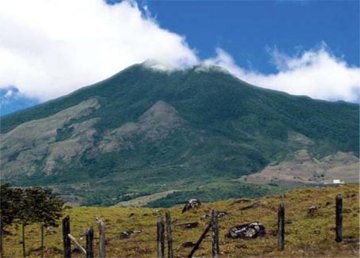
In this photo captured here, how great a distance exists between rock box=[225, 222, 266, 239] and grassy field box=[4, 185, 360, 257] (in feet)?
2.63

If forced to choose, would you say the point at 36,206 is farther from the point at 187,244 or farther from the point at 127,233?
the point at 187,244

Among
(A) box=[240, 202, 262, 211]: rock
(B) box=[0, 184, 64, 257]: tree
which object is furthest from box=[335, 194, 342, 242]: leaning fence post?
(B) box=[0, 184, 64, 257]: tree

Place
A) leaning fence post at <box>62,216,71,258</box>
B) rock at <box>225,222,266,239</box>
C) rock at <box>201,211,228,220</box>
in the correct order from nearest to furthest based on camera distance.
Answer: leaning fence post at <box>62,216,71,258</box>
rock at <box>225,222,266,239</box>
rock at <box>201,211,228,220</box>

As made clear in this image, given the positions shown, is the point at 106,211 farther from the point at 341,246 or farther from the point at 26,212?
the point at 341,246

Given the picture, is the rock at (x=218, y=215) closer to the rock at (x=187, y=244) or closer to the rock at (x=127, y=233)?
the rock at (x=127, y=233)

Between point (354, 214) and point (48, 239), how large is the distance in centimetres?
3802

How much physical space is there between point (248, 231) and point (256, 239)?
2.17m

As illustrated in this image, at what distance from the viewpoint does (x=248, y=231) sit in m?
54.8

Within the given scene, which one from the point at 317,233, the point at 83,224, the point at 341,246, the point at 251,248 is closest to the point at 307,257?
the point at 341,246

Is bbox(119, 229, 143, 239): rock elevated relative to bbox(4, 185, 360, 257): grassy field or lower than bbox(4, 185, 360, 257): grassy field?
lower

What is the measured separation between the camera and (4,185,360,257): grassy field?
45.1 metres

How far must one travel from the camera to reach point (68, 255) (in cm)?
3519

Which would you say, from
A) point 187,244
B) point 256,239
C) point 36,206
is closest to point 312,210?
point 256,239

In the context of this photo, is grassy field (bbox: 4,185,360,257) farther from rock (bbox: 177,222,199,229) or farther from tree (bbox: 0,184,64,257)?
tree (bbox: 0,184,64,257)
